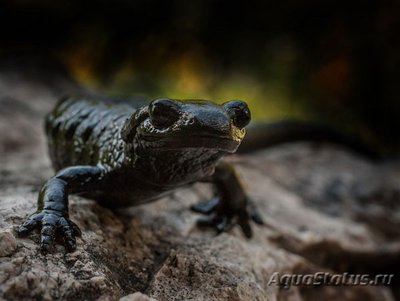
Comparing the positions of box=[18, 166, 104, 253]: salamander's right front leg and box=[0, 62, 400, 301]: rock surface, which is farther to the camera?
box=[18, 166, 104, 253]: salamander's right front leg

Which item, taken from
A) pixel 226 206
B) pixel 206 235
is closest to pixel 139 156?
pixel 206 235

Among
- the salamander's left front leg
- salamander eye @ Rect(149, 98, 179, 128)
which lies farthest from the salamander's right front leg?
the salamander's left front leg

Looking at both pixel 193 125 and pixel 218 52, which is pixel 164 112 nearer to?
pixel 193 125

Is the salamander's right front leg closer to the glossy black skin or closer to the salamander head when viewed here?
the glossy black skin

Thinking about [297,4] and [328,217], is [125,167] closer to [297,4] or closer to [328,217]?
[328,217]

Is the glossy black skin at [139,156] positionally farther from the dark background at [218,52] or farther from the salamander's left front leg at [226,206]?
the dark background at [218,52]

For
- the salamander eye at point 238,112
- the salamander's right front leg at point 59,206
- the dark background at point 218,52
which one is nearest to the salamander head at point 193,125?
the salamander eye at point 238,112
